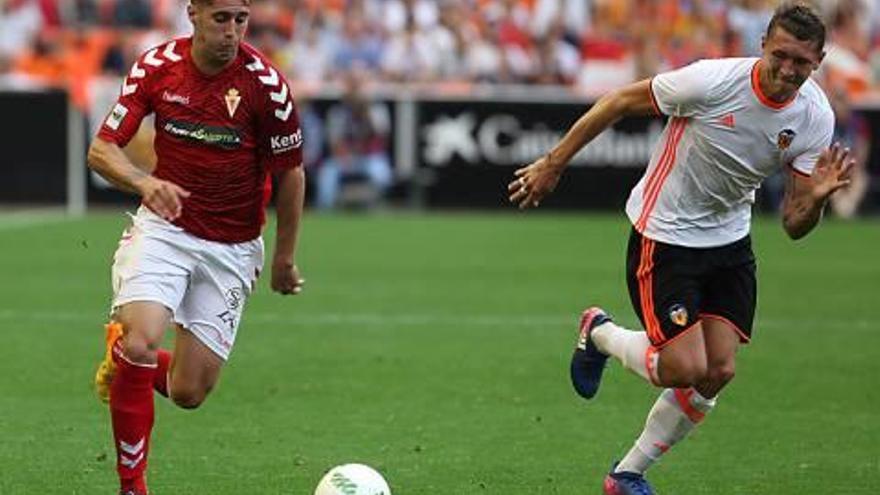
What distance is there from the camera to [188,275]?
8.13 metres

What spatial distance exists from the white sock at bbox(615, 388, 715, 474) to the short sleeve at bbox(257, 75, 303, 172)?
6.03 ft

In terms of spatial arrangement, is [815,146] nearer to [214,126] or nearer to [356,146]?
[214,126]

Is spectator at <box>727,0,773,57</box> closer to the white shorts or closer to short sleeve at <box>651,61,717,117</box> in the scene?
short sleeve at <box>651,61,717,117</box>

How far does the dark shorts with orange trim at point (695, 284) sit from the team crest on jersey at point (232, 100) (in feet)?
5.95

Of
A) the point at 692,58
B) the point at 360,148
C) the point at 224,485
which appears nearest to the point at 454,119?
the point at 360,148

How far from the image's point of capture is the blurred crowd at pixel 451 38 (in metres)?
24.5

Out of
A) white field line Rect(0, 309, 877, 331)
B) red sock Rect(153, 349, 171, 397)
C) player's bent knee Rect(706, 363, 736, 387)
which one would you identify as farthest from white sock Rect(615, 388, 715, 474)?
white field line Rect(0, 309, 877, 331)

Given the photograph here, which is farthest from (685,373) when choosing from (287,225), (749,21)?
(749,21)

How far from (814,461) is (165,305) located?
10.4 ft

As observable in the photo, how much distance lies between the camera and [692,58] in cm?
2488

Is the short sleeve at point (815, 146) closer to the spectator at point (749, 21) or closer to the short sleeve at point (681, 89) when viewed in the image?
the short sleeve at point (681, 89)

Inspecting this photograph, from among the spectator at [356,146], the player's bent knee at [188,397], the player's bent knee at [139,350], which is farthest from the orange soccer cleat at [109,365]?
the spectator at [356,146]

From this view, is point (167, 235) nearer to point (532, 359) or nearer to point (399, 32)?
point (532, 359)

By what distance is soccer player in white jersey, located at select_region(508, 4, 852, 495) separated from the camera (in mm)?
8031
